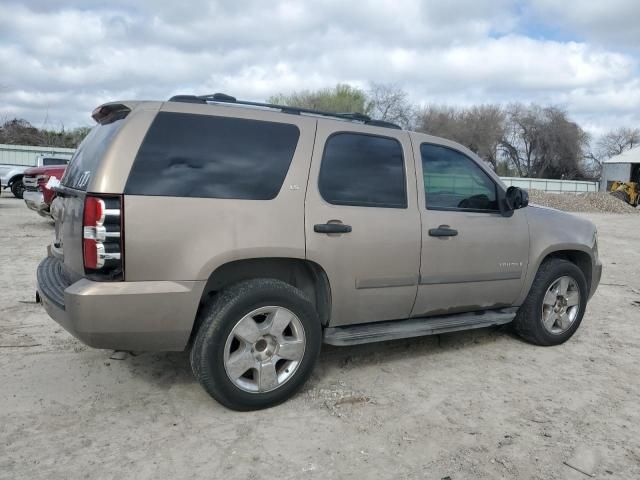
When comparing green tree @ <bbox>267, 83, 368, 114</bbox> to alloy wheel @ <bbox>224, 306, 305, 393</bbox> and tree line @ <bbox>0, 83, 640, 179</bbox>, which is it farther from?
alloy wheel @ <bbox>224, 306, 305, 393</bbox>

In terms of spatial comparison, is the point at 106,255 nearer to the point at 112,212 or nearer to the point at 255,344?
the point at 112,212

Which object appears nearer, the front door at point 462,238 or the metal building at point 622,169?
the front door at point 462,238

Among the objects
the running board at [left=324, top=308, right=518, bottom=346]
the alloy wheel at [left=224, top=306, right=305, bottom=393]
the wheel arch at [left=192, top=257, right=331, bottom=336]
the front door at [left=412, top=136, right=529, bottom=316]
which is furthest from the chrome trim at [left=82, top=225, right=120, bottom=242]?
the front door at [left=412, top=136, right=529, bottom=316]

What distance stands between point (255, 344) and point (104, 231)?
115 cm

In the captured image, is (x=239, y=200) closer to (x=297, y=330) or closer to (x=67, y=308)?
(x=297, y=330)

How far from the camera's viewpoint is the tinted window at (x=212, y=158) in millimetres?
3213

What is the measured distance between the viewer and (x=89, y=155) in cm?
362

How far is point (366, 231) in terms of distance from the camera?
386cm

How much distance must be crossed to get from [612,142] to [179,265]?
271 ft

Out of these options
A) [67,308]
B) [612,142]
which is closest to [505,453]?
[67,308]

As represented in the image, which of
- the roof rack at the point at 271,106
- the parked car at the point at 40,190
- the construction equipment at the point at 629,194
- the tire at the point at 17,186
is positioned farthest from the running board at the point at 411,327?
the construction equipment at the point at 629,194

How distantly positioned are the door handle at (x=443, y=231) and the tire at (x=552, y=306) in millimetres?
1195

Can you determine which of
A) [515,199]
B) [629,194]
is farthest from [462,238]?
[629,194]

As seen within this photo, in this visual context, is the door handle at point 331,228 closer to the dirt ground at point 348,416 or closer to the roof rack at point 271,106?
the roof rack at point 271,106
